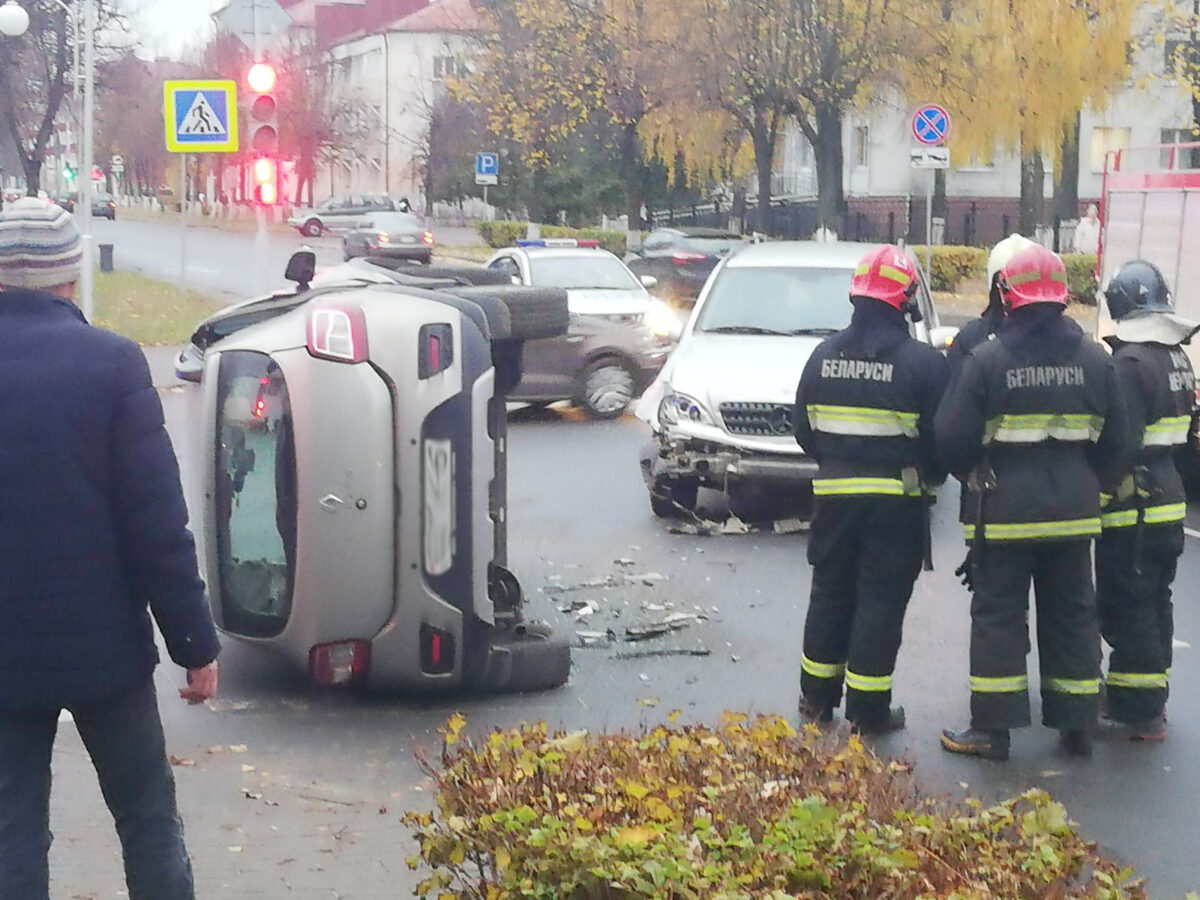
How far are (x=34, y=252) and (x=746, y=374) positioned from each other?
7.90m

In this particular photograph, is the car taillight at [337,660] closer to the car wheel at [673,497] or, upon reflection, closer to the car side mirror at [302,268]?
the car side mirror at [302,268]

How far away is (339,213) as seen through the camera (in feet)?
222

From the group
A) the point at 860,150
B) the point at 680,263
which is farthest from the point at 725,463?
the point at 860,150

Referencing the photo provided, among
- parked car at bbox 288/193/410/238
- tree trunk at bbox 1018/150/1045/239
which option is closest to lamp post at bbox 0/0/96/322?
tree trunk at bbox 1018/150/1045/239

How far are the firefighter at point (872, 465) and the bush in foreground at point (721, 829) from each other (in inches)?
101

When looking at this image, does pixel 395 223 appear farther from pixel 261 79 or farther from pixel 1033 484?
pixel 1033 484

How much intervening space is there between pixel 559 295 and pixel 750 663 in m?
1.90

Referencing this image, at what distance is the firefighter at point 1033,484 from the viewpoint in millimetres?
6418

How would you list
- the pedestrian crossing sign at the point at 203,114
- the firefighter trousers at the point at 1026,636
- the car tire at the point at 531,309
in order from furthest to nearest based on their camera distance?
1. the pedestrian crossing sign at the point at 203,114
2. the car tire at the point at 531,309
3. the firefighter trousers at the point at 1026,636

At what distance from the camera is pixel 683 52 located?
39156 mm

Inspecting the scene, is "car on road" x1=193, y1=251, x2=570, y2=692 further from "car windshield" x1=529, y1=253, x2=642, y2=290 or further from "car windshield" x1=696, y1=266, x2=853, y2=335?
"car windshield" x1=529, y1=253, x2=642, y2=290

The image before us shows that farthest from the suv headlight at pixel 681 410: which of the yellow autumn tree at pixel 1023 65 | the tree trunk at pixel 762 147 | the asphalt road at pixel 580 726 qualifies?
the tree trunk at pixel 762 147

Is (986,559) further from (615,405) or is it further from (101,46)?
(101,46)

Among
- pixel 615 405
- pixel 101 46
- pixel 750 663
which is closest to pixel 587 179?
pixel 101 46
